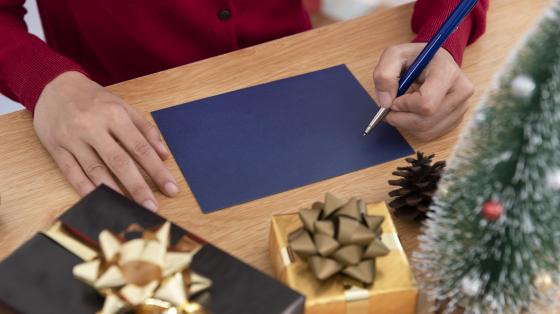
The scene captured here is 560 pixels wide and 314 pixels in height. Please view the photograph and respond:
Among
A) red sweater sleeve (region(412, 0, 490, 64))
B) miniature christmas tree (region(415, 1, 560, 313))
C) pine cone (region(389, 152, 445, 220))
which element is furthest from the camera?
red sweater sleeve (region(412, 0, 490, 64))

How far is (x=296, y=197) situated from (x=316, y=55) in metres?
0.29

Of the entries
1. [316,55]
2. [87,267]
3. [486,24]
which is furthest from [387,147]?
[87,267]

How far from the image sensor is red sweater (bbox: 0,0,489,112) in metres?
1.09

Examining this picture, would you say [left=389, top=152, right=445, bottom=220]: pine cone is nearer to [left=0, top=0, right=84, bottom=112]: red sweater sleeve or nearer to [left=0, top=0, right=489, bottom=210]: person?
[left=0, top=0, right=489, bottom=210]: person

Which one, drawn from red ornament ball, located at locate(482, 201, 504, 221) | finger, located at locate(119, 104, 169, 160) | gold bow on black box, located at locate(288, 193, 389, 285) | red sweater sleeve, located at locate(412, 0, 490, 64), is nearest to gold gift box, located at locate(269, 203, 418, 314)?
gold bow on black box, located at locate(288, 193, 389, 285)

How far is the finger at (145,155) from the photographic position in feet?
2.93

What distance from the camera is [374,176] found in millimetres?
921

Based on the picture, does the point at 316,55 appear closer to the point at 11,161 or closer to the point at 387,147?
the point at 387,147

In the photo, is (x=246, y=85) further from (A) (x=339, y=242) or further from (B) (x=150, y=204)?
(A) (x=339, y=242)

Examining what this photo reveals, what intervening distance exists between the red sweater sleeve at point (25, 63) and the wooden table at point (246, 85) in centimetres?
4

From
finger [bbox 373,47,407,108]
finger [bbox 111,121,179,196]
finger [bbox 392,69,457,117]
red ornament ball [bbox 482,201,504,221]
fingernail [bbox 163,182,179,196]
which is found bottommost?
finger [bbox 392,69,457,117]

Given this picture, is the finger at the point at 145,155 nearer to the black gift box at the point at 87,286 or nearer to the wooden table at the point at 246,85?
the wooden table at the point at 246,85

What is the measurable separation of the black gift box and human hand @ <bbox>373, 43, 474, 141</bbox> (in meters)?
0.36

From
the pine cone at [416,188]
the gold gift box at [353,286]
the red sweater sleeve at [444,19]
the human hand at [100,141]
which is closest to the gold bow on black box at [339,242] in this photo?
the gold gift box at [353,286]
